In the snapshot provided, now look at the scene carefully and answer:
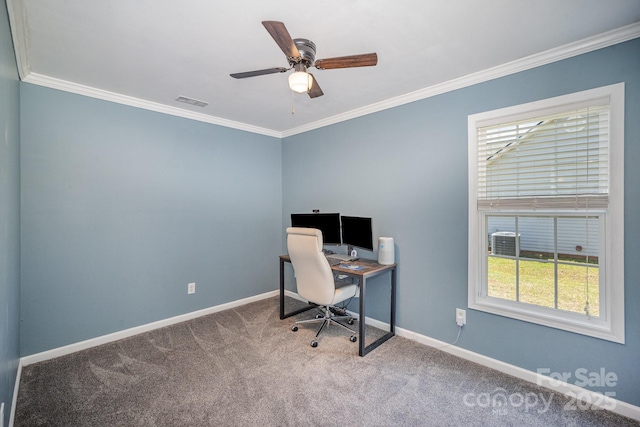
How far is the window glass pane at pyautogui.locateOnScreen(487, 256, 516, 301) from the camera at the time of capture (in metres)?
2.32

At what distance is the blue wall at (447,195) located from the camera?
5.91ft

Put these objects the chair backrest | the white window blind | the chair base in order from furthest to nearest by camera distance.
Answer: the chair base, the chair backrest, the white window blind

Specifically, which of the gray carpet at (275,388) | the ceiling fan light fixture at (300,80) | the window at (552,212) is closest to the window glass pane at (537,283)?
the window at (552,212)

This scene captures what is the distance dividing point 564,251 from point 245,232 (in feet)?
10.9

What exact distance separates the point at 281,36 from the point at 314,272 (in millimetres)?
1962

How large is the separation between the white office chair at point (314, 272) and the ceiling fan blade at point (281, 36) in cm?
146

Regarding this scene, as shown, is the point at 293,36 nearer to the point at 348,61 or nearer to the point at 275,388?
the point at 348,61

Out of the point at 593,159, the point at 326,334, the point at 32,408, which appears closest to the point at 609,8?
the point at 593,159

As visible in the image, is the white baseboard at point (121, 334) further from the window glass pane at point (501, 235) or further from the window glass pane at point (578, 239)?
the window glass pane at point (578, 239)

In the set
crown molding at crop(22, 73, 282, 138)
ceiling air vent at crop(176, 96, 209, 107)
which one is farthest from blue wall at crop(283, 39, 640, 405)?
ceiling air vent at crop(176, 96, 209, 107)

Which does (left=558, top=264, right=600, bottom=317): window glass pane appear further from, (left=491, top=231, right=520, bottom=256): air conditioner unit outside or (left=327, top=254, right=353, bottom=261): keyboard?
(left=327, top=254, right=353, bottom=261): keyboard

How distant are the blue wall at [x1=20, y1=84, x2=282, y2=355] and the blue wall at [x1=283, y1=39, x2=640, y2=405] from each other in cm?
116

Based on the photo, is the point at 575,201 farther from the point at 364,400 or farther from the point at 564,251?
the point at 364,400

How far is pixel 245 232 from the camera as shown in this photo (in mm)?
3861
